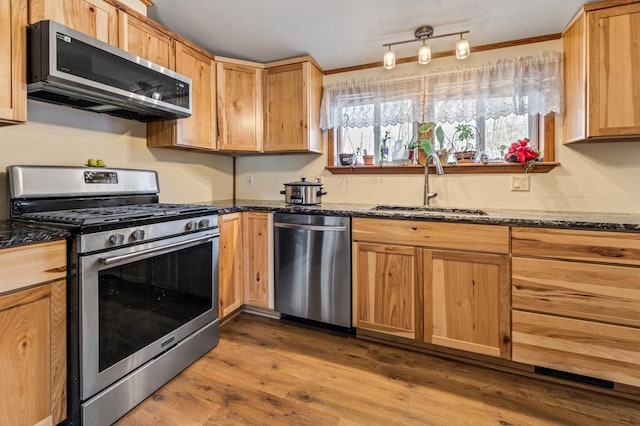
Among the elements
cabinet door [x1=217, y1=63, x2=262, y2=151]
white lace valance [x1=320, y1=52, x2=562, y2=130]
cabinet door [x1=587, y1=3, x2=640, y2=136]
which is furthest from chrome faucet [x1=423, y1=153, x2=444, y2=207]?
cabinet door [x1=217, y1=63, x2=262, y2=151]

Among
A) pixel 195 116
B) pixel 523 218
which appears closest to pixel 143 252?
pixel 195 116

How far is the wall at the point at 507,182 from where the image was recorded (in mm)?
1992

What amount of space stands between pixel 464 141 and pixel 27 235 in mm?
2613

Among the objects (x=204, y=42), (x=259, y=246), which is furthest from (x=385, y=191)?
(x=204, y=42)

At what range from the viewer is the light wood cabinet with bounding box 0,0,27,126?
1.27m

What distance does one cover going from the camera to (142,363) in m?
1.48

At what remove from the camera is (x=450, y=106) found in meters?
2.34

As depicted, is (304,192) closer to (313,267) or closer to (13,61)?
(313,267)

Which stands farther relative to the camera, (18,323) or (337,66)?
(337,66)

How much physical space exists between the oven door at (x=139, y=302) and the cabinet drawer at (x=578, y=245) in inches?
70.3

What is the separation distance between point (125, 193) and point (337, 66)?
75.9 inches

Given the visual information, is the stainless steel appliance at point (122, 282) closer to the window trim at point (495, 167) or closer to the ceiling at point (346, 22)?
the ceiling at point (346, 22)

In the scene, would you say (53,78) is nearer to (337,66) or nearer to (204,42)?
(204,42)

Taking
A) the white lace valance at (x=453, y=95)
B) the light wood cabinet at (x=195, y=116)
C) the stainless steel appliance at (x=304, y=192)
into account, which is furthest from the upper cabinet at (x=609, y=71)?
the light wood cabinet at (x=195, y=116)
